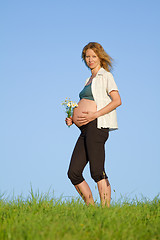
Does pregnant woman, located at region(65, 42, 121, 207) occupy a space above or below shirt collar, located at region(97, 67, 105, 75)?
below

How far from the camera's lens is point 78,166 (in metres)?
4.40

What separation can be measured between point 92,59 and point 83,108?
783 mm

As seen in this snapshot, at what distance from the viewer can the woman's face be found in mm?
4504

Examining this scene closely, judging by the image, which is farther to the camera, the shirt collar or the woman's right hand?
the woman's right hand

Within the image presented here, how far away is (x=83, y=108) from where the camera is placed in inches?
170

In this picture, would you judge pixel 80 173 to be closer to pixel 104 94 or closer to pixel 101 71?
pixel 104 94

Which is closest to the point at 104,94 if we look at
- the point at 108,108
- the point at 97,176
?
the point at 108,108

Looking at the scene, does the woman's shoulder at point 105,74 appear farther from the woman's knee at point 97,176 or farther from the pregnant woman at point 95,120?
the woman's knee at point 97,176

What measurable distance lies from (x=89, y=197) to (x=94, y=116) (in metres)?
1.20

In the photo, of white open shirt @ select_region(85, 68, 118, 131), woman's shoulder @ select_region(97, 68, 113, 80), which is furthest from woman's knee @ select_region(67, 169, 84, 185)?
woman's shoulder @ select_region(97, 68, 113, 80)

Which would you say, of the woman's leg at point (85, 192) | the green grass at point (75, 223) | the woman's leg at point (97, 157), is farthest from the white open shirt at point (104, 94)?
the green grass at point (75, 223)

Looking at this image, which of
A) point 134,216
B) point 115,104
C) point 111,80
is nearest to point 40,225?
point 134,216

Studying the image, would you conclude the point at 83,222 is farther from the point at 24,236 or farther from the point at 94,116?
the point at 94,116

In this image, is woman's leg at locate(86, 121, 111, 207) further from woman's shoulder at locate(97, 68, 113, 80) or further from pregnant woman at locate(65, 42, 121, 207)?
woman's shoulder at locate(97, 68, 113, 80)
